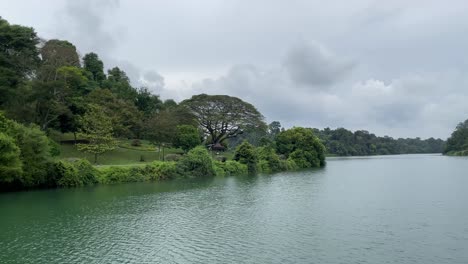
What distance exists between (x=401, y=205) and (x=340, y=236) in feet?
42.6

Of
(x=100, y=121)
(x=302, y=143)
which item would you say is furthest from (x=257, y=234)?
Result: (x=302, y=143)

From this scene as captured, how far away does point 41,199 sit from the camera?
39969 millimetres

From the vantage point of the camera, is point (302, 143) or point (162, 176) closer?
point (162, 176)

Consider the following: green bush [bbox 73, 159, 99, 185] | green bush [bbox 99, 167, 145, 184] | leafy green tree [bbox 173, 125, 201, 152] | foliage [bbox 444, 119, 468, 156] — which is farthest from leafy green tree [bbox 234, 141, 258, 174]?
foliage [bbox 444, 119, 468, 156]

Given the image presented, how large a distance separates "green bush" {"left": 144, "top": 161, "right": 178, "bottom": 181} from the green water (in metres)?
15.5

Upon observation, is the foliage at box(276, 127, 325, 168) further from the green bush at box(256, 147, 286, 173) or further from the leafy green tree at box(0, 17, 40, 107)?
the leafy green tree at box(0, 17, 40, 107)

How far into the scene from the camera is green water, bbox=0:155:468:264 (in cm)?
1998

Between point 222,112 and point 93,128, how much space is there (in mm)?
36155

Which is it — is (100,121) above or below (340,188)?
above

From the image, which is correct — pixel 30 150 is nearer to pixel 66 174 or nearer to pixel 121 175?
pixel 66 174

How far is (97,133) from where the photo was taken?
206 ft

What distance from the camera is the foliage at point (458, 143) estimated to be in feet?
479

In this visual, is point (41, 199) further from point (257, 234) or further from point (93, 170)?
point (257, 234)

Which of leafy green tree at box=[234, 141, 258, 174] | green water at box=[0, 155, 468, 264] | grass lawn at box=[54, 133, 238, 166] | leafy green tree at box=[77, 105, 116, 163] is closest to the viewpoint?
green water at box=[0, 155, 468, 264]
